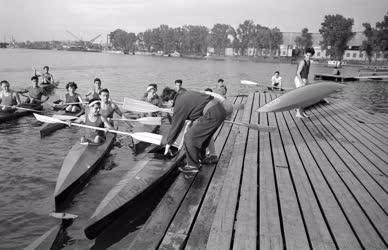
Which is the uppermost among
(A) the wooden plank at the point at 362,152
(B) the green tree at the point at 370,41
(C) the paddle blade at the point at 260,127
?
(B) the green tree at the point at 370,41

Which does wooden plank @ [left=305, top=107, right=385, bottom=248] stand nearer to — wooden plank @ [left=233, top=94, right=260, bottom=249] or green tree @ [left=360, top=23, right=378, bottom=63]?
wooden plank @ [left=233, top=94, right=260, bottom=249]

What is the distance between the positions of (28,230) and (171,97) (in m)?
3.98

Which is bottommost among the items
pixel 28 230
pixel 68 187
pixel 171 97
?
pixel 28 230

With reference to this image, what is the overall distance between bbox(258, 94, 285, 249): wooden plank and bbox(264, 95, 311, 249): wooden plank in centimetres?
8

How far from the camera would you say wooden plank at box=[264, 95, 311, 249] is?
163 inches

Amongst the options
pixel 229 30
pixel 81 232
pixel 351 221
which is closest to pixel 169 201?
pixel 81 232

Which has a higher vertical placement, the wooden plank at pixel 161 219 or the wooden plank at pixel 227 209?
the wooden plank at pixel 227 209

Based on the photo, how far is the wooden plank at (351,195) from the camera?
13.9ft

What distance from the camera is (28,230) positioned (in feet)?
21.2

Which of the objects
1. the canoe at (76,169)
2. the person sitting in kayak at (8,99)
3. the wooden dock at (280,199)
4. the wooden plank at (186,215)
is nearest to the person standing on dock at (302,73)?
the wooden dock at (280,199)

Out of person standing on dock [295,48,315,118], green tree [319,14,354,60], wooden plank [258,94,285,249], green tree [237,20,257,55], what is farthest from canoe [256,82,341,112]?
green tree [237,20,257,55]

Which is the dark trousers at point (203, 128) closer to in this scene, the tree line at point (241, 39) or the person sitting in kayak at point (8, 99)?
the person sitting in kayak at point (8, 99)

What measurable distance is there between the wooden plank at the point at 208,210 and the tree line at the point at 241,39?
9379 cm

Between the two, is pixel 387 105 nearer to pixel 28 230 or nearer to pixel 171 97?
pixel 171 97
